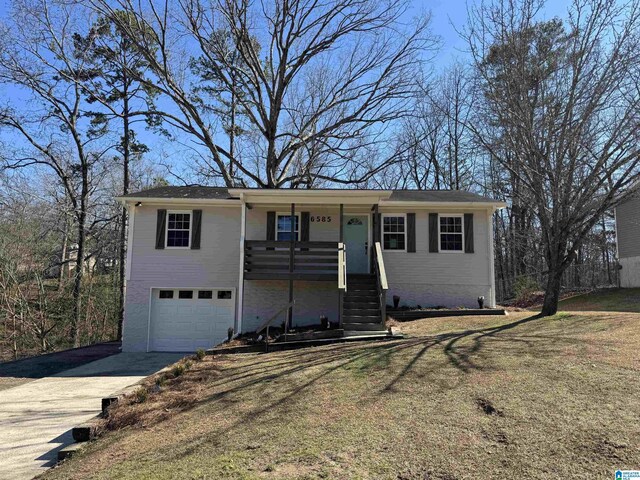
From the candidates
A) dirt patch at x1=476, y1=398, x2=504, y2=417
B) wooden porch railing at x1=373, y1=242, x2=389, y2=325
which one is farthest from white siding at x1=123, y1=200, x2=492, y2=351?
dirt patch at x1=476, y1=398, x2=504, y2=417

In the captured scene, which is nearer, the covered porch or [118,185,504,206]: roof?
the covered porch

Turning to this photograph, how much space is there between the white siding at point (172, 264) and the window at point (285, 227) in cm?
138

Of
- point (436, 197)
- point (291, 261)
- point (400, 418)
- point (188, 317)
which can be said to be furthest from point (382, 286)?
point (188, 317)

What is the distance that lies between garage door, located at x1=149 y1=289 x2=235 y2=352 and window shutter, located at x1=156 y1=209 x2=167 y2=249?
1591 mm

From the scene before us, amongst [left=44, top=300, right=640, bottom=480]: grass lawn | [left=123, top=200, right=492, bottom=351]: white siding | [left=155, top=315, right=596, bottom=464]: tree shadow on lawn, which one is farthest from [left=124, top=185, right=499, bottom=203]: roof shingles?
[left=44, top=300, right=640, bottom=480]: grass lawn

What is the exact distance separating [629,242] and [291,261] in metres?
17.2

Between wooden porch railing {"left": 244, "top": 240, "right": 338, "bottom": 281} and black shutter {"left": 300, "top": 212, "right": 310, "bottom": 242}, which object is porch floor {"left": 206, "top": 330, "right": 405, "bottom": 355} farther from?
black shutter {"left": 300, "top": 212, "right": 310, "bottom": 242}

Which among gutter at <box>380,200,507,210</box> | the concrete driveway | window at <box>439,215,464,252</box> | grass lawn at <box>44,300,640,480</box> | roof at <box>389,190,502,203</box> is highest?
roof at <box>389,190,502,203</box>

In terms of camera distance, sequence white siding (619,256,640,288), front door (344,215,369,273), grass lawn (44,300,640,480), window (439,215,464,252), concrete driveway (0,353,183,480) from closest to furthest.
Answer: grass lawn (44,300,640,480) < concrete driveway (0,353,183,480) < window (439,215,464,252) < front door (344,215,369,273) < white siding (619,256,640,288)

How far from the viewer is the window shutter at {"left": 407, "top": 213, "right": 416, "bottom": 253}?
14344mm

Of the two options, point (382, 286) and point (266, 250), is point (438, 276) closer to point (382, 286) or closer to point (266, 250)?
point (382, 286)

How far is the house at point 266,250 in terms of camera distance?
46.2 ft

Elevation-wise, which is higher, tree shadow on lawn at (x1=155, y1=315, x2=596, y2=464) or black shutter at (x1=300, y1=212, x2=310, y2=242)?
black shutter at (x1=300, y1=212, x2=310, y2=242)

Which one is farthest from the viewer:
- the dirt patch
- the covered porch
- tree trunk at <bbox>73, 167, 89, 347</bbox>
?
tree trunk at <bbox>73, 167, 89, 347</bbox>
